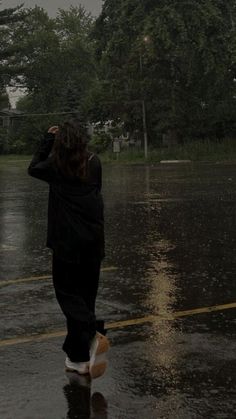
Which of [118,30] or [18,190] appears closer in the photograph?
[18,190]

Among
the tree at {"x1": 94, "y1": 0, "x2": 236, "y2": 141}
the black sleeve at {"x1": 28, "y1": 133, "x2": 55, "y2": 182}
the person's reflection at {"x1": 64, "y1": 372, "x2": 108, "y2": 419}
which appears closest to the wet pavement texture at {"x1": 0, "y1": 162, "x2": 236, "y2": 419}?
the person's reflection at {"x1": 64, "y1": 372, "x2": 108, "y2": 419}

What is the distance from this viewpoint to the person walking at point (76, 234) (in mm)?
4469

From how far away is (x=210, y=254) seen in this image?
364 inches

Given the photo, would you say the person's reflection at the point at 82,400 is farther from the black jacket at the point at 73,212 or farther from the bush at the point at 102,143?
the bush at the point at 102,143

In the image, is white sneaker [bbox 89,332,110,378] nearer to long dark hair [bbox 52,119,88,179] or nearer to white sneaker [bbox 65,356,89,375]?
white sneaker [bbox 65,356,89,375]

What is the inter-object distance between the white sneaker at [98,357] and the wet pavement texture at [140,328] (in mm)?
77

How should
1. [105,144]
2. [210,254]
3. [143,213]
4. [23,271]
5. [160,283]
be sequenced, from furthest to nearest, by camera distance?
[105,144]
[143,213]
[210,254]
[23,271]
[160,283]

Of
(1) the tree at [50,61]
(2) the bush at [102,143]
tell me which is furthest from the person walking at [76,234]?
(1) the tree at [50,61]

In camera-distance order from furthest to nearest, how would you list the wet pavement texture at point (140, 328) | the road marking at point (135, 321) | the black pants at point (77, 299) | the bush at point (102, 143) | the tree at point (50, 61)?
the tree at point (50, 61)
the bush at point (102, 143)
the road marking at point (135, 321)
the black pants at point (77, 299)
the wet pavement texture at point (140, 328)

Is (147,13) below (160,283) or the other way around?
the other way around

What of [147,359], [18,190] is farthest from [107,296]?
[18,190]

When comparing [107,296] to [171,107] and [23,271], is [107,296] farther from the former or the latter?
[171,107]

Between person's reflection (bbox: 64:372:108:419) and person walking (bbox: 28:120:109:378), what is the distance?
84mm

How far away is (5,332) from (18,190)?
1749 centimetres
